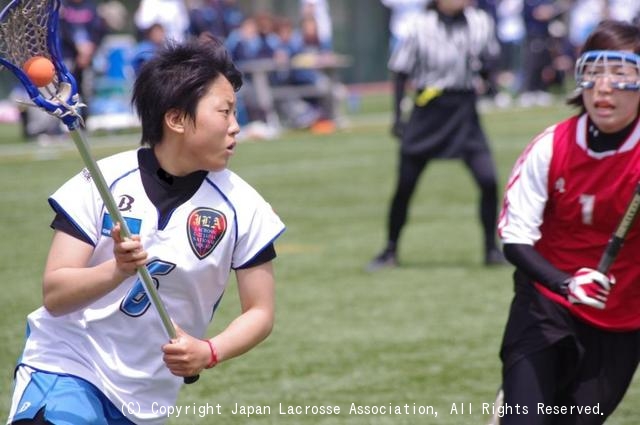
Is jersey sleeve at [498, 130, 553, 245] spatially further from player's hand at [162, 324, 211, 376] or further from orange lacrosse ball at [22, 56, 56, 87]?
orange lacrosse ball at [22, 56, 56, 87]

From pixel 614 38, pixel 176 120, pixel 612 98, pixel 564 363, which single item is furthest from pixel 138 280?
pixel 614 38

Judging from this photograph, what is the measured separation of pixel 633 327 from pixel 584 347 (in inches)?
7.0

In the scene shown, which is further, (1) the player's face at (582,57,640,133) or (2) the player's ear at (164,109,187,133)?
(1) the player's face at (582,57,640,133)

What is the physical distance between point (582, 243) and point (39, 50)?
6.56ft

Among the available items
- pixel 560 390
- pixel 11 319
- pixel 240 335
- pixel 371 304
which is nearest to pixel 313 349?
pixel 371 304

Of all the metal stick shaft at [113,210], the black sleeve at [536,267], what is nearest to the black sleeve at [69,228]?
the metal stick shaft at [113,210]

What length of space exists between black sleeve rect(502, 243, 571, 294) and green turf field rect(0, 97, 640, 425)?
146 centimetres

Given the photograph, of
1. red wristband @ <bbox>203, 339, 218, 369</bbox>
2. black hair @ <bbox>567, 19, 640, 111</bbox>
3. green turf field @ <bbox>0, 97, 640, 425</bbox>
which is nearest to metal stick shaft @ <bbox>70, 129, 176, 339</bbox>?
red wristband @ <bbox>203, 339, 218, 369</bbox>

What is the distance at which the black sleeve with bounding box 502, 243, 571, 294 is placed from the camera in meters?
4.24

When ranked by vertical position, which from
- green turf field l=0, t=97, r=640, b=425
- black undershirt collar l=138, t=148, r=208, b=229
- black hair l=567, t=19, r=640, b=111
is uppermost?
black hair l=567, t=19, r=640, b=111

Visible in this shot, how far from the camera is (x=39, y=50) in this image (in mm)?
3285

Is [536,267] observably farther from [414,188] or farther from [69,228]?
[414,188]

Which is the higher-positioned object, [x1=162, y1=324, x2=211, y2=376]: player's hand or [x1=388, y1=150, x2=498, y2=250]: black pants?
[x1=162, y1=324, x2=211, y2=376]: player's hand

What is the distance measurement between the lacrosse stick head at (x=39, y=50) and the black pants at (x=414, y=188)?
6145mm
